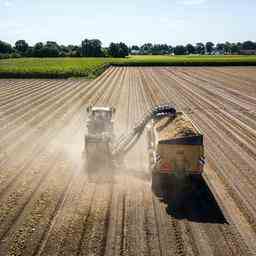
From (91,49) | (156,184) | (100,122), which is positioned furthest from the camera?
(91,49)

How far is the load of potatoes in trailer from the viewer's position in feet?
44.9

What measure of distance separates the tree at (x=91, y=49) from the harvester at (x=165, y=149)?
153m

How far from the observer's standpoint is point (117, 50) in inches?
6511

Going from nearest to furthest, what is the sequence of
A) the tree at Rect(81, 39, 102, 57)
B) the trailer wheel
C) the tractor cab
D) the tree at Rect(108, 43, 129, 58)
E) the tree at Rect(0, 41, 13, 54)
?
the trailer wheel, the tractor cab, the tree at Rect(108, 43, 129, 58), the tree at Rect(81, 39, 102, 57), the tree at Rect(0, 41, 13, 54)

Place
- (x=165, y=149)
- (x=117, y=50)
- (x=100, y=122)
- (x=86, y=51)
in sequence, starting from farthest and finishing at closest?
(x=86, y=51), (x=117, y=50), (x=100, y=122), (x=165, y=149)

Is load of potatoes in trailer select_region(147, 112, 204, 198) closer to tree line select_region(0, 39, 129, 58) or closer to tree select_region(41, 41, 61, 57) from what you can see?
tree line select_region(0, 39, 129, 58)

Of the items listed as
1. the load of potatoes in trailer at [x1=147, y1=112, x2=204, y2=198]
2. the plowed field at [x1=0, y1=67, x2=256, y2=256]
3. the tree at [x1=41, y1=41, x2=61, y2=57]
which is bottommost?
the plowed field at [x1=0, y1=67, x2=256, y2=256]

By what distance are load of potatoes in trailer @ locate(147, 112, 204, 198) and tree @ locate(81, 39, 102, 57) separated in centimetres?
15653

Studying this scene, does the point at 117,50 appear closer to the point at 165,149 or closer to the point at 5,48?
the point at 5,48

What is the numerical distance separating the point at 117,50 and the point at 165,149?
15592 cm

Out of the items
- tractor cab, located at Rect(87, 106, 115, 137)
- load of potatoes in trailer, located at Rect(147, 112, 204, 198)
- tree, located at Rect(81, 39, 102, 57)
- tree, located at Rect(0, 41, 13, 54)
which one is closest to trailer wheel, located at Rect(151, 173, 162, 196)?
load of potatoes in trailer, located at Rect(147, 112, 204, 198)

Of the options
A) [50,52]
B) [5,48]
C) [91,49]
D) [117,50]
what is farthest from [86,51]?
[5,48]

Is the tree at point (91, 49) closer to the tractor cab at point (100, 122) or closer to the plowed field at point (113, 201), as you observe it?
the plowed field at point (113, 201)

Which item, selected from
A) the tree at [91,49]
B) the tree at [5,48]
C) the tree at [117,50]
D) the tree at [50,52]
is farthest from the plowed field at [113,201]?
the tree at [5,48]
